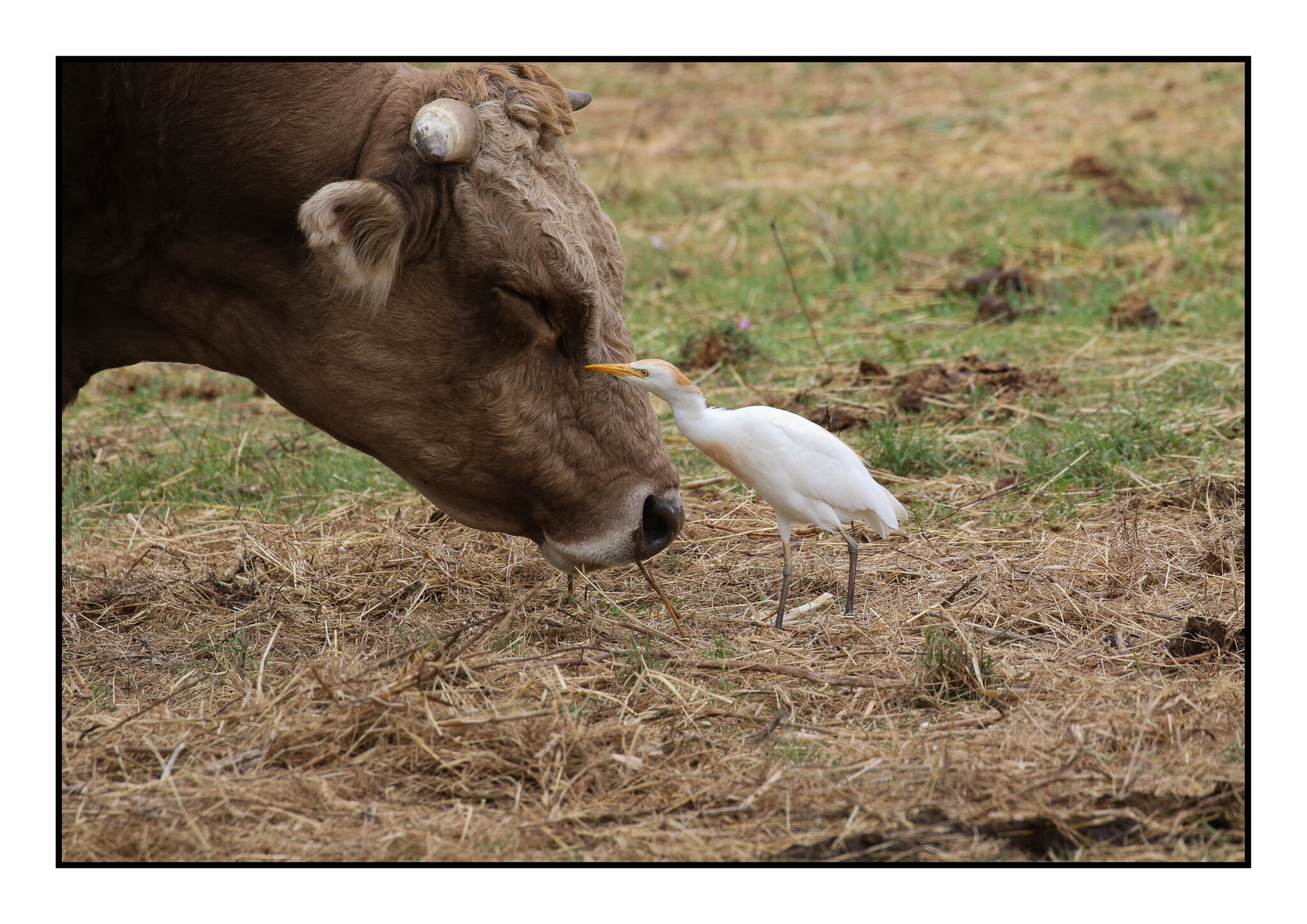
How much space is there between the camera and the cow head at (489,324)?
3520 millimetres

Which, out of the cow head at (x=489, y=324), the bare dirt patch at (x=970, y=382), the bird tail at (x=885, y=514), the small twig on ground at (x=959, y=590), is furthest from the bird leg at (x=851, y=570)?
the bare dirt patch at (x=970, y=382)

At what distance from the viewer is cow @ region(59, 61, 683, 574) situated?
11.7 feet

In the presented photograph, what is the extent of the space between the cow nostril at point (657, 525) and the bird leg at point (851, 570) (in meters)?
0.57

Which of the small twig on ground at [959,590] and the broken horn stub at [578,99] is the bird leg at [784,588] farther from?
the broken horn stub at [578,99]

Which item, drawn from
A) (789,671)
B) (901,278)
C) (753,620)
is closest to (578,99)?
(753,620)

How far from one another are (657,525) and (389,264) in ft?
3.58

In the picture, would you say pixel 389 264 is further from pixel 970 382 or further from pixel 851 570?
pixel 970 382

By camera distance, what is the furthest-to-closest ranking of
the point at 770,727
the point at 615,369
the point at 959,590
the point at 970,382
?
the point at 970,382 → the point at 959,590 → the point at 615,369 → the point at 770,727

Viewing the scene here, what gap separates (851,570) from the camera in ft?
13.6

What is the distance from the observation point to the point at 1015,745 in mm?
3145

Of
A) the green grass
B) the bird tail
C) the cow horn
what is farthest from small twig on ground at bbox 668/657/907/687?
the green grass

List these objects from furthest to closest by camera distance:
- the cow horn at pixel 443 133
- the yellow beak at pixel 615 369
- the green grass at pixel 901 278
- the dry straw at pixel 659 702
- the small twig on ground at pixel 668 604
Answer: the green grass at pixel 901 278
the small twig on ground at pixel 668 604
the yellow beak at pixel 615 369
the cow horn at pixel 443 133
the dry straw at pixel 659 702

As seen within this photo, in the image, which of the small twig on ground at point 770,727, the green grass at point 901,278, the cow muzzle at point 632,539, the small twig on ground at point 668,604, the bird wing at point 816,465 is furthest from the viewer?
the green grass at point 901,278

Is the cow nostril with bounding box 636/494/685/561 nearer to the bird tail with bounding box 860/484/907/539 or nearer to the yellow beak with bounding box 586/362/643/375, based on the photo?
the yellow beak with bounding box 586/362/643/375
